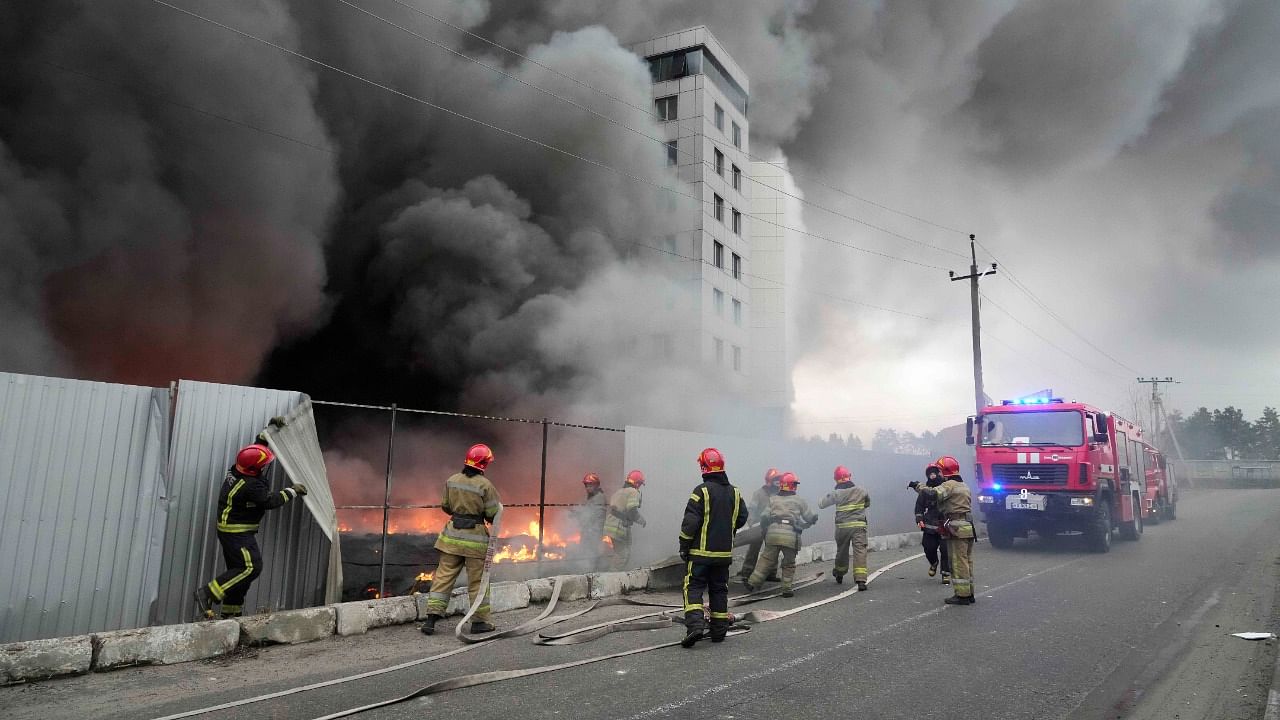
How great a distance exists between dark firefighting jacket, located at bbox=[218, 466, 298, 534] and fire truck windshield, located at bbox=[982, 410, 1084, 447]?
1209 cm

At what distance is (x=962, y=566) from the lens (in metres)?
7.55

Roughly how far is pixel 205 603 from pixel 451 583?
1.93 meters

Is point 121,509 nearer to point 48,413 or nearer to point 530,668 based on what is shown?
point 48,413

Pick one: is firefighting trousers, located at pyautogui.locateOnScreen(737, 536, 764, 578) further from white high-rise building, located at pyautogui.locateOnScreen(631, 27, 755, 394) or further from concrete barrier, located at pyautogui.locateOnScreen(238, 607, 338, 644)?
white high-rise building, located at pyautogui.locateOnScreen(631, 27, 755, 394)

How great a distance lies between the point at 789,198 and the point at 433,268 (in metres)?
23.6

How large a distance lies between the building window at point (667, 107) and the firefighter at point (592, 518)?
24935 mm

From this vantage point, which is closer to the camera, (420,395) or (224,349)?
(224,349)

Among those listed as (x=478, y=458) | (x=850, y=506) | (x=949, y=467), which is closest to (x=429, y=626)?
(x=478, y=458)

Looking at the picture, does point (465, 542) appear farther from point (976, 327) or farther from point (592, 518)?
point (976, 327)

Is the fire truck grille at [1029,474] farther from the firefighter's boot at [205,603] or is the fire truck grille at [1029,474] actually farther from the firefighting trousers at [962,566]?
the firefighter's boot at [205,603]

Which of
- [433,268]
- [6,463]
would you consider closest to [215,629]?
[6,463]

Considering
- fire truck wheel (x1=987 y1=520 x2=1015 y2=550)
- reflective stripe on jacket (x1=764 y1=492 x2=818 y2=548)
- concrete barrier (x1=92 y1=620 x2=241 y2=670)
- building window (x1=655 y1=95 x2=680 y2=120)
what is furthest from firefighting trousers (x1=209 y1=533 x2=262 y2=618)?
building window (x1=655 y1=95 x2=680 y2=120)

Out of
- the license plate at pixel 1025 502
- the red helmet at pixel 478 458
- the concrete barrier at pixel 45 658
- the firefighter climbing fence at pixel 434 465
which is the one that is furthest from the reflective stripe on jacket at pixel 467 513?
the license plate at pixel 1025 502

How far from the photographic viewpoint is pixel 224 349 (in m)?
18.8
